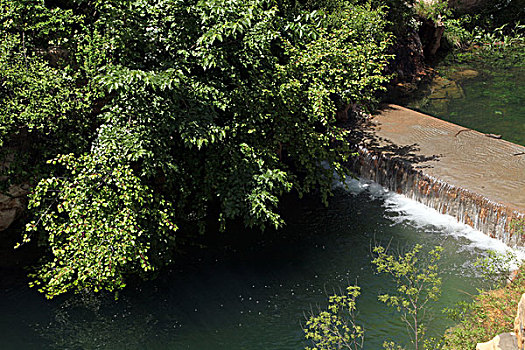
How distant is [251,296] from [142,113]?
392cm

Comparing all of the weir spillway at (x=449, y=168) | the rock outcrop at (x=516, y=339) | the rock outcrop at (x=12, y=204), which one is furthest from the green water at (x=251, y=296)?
the rock outcrop at (x=516, y=339)

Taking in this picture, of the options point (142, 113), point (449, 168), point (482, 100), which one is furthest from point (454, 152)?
point (142, 113)

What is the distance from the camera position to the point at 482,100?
18391 mm

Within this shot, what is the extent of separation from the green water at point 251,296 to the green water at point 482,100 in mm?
5595

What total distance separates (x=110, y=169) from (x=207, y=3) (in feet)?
10.1

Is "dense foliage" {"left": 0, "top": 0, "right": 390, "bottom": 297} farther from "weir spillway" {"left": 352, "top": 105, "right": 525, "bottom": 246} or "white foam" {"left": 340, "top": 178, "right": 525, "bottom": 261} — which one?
"weir spillway" {"left": 352, "top": 105, "right": 525, "bottom": 246}

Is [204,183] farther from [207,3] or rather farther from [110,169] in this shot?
[207,3]

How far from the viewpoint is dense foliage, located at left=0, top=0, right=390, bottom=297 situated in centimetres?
839

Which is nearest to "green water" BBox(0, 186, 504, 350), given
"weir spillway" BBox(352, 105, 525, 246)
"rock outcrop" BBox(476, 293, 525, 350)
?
"weir spillway" BBox(352, 105, 525, 246)

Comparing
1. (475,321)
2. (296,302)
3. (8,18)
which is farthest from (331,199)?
(8,18)

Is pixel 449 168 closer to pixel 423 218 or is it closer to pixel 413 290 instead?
pixel 423 218

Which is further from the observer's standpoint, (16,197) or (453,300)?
(16,197)

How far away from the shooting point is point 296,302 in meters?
9.65

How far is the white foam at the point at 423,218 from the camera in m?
11.1
